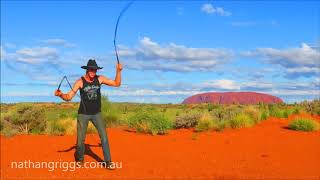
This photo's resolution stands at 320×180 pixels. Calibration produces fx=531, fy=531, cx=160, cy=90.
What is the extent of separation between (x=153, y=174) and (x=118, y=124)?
11.5 metres

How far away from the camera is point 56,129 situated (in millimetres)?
19844

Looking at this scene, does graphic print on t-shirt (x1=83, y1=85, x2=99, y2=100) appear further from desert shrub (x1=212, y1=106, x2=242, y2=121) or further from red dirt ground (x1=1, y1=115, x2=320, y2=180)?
desert shrub (x1=212, y1=106, x2=242, y2=121)

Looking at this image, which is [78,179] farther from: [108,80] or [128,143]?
[128,143]

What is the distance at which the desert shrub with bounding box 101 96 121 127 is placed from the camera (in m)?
22.6

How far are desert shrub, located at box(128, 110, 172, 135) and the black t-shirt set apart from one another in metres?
7.10

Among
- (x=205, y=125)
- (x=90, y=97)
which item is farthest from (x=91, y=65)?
(x=205, y=125)

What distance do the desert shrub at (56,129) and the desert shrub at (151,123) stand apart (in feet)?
8.52

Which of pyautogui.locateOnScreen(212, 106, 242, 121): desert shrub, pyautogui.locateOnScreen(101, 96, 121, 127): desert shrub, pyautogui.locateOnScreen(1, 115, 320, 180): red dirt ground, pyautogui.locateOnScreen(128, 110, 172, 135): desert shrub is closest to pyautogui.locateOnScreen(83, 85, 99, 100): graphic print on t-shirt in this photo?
pyautogui.locateOnScreen(1, 115, 320, 180): red dirt ground

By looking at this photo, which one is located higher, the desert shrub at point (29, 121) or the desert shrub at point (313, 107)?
the desert shrub at point (313, 107)

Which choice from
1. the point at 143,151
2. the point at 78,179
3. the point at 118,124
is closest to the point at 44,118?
the point at 118,124

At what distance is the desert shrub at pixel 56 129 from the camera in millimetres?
19312

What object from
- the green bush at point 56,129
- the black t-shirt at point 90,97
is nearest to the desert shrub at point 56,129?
the green bush at point 56,129

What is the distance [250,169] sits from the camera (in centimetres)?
1145

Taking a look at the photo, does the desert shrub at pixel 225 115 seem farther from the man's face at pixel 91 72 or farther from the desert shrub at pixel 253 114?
the man's face at pixel 91 72
